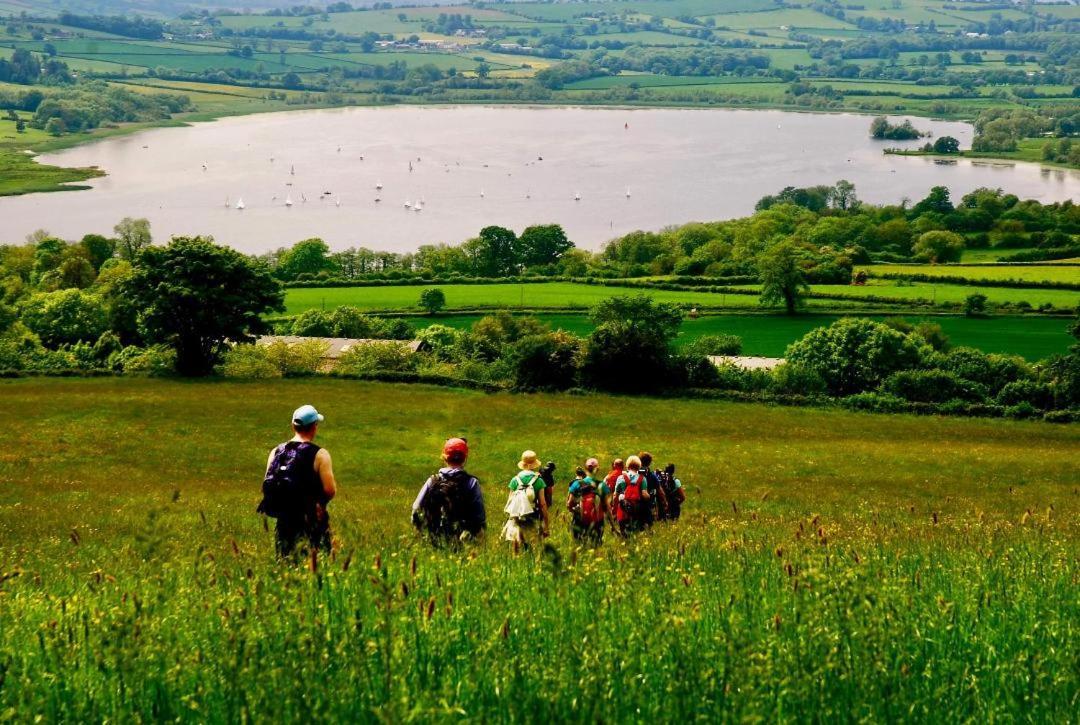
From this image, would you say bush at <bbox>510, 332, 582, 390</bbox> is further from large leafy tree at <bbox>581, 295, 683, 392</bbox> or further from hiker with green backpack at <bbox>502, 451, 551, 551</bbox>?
hiker with green backpack at <bbox>502, 451, 551, 551</bbox>

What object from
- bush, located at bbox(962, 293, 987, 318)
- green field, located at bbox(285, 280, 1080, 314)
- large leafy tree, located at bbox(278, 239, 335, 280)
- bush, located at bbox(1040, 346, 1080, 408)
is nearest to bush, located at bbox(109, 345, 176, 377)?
green field, located at bbox(285, 280, 1080, 314)

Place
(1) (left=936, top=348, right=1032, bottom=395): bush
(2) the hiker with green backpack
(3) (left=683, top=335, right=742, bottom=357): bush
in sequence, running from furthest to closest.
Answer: (3) (left=683, top=335, right=742, bottom=357): bush, (1) (left=936, top=348, right=1032, bottom=395): bush, (2) the hiker with green backpack

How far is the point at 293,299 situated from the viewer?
8212 centimetres

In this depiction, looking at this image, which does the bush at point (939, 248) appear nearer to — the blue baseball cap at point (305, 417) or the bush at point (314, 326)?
the bush at point (314, 326)

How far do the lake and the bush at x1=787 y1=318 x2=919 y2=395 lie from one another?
6017 cm

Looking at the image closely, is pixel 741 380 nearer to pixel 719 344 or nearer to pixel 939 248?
pixel 719 344

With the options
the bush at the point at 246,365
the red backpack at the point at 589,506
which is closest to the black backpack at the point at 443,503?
the red backpack at the point at 589,506

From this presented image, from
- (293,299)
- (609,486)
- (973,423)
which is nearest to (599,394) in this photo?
(973,423)

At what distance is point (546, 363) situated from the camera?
43.5 metres

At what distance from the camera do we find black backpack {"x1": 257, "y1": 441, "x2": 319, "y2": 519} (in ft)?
30.1

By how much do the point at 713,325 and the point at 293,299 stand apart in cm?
2996

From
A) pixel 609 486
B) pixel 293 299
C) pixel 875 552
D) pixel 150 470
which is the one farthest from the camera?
pixel 293 299

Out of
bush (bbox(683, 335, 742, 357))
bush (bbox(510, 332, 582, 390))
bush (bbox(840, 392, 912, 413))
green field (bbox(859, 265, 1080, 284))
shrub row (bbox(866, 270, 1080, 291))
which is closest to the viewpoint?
bush (bbox(840, 392, 912, 413))

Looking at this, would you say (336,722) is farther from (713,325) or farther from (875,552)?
(713,325)
